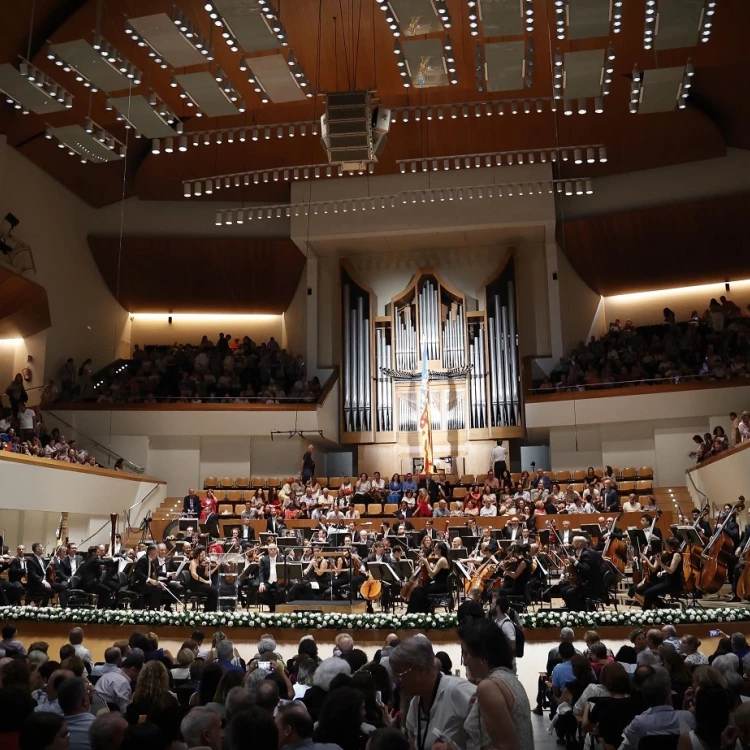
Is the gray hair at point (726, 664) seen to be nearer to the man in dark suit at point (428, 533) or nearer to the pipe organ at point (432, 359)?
the man in dark suit at point (428, 533)

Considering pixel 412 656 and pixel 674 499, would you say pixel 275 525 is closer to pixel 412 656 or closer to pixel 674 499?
pixel 674 499

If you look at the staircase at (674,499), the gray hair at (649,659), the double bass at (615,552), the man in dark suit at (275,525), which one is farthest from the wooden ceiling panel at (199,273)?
the gray hair at (649,659)


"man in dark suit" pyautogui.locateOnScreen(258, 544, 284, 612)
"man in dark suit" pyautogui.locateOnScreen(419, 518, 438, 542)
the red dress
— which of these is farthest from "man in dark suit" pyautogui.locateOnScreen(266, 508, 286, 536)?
"man in dark suit" pyautogui.locateOnScreen(419, 518, 438, 542)

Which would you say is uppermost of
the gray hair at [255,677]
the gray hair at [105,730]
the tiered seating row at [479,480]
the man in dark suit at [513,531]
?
the tiered seating row at [479,480]

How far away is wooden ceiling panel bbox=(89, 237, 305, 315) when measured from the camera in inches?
896

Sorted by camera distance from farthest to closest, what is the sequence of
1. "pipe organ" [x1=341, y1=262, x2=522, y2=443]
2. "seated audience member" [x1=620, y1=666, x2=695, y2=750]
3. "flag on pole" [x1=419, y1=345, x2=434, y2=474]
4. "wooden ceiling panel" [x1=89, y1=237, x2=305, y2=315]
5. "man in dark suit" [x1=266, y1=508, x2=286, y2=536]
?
"wooden ceiling panel" [x1=89, y1=237, x2=305, y2=315]
"pipe organ" [x1=341, y1=262, x2=522, y2=443]
"flag on pole" [x1=419, y1=345, x2=434, y2=474]
"man in dark suit" [x1=266, y1=508, x2=286, y2=536]
"seated audience member" [x1=620, y1=666, x2=695, y2=750]

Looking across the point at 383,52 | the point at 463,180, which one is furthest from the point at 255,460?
the point at 383,52

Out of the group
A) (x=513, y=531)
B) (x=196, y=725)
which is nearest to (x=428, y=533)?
(x=513, y=531)

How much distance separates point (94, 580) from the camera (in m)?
12.6

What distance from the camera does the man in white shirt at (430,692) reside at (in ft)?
10.5

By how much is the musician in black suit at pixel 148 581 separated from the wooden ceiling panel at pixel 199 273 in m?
11.8

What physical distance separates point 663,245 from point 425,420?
7.68 meters

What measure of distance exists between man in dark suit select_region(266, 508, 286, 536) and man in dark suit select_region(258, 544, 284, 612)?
209 cm

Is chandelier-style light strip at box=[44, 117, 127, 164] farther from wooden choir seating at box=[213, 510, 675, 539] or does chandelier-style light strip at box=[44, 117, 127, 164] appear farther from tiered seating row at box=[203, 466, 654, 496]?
tiered seating row at box=[203, 466, 654, 496]
